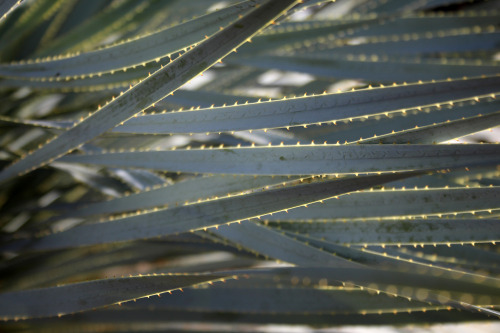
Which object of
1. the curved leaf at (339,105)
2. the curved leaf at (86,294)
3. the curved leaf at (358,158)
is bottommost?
the curved leaf at (86,294)

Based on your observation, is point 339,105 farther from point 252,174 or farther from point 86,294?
point 86,294

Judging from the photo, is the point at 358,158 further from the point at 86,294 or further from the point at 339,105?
the point at 86,294

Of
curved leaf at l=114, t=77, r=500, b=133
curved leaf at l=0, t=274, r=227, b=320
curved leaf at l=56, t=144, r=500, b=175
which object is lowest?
curved leaf at l=0, t=274, r=227, b=320

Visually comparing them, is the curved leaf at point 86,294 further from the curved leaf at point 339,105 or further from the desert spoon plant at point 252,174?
the curved leaf at point 339,105

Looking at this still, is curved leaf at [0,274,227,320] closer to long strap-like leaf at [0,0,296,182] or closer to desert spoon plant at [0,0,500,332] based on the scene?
desert spoon plant at [0,0,500,332]

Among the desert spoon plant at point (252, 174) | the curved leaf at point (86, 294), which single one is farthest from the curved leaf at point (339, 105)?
the curved leaf at point (86, 294)

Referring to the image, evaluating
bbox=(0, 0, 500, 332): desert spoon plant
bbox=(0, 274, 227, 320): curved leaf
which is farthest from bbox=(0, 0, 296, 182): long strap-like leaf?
bbox=(0, 274, 227, 320): curved leaf

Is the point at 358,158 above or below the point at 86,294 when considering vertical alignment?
above

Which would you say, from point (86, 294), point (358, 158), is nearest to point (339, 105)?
point (358, 158)

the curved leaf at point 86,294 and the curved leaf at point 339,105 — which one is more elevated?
the curved leaf at point 339,105

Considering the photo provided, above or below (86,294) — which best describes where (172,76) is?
above
